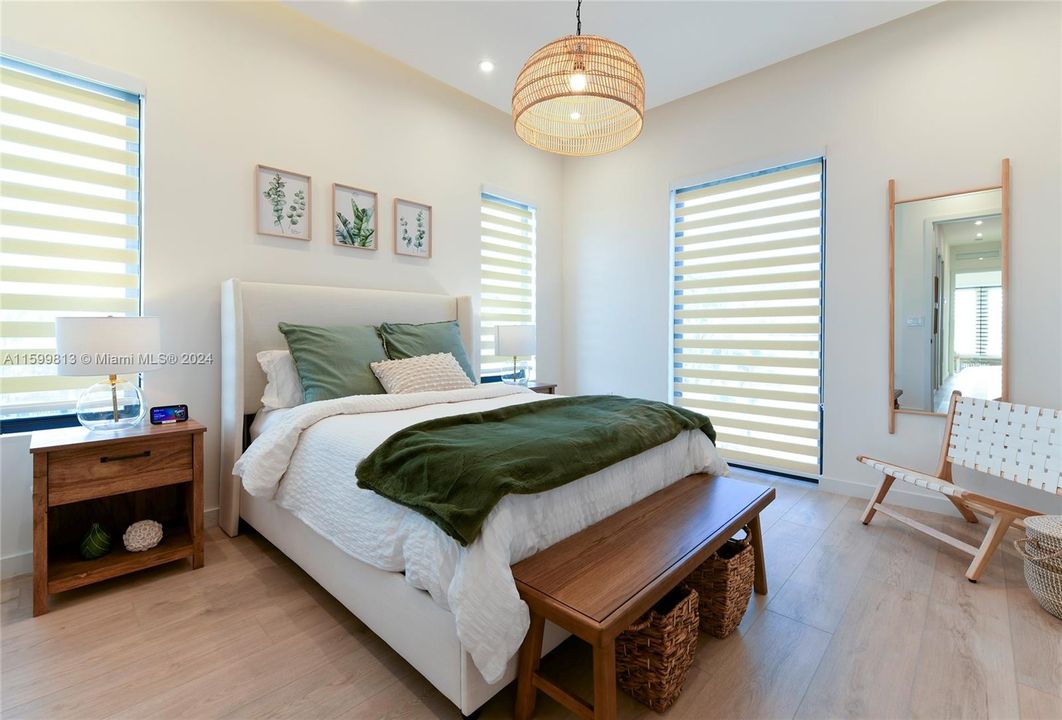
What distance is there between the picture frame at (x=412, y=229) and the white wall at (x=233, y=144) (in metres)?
0.07

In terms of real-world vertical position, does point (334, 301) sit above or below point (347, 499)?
above

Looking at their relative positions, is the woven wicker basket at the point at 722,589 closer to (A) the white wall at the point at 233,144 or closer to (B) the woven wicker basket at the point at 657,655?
(B) the woven wicker basket at the point at 657,655

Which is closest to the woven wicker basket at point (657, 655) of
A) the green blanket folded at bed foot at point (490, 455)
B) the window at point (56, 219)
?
the green blanket folded at bed foot at point (490, 455)

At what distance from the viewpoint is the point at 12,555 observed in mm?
2076

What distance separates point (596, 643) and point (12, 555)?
2619 millimetres

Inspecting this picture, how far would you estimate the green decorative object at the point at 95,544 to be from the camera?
6.56 ft

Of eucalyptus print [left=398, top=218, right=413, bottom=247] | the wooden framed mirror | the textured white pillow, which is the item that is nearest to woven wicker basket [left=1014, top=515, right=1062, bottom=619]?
the wooden framed mirror

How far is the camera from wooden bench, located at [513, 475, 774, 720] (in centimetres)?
113

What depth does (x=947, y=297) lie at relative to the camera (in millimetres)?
2748

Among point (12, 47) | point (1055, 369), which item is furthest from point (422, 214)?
point (1055, 369)

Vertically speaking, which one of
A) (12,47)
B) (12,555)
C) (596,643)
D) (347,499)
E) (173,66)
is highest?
(173,66)

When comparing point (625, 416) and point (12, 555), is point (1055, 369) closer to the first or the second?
point (625, 416)

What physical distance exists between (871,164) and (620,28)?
180 cm

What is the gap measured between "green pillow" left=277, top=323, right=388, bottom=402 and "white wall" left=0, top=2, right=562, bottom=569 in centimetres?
53
